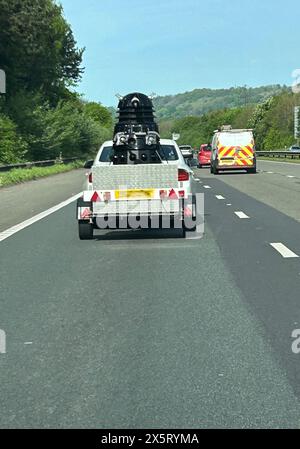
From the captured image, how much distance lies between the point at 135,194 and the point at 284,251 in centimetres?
269

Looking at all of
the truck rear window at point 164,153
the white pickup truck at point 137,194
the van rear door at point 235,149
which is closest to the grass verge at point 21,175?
the van rear door at point 235,149

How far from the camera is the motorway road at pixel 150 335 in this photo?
4.66 m

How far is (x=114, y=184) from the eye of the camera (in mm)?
12836

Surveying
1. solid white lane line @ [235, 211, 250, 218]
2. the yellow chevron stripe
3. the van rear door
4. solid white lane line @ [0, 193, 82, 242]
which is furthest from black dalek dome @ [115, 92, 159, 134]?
the yellow chevron stripe

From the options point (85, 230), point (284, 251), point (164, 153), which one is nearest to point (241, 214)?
point (164, 153)

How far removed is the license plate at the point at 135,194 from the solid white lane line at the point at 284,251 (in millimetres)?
2067

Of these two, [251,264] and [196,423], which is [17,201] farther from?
[196,423]

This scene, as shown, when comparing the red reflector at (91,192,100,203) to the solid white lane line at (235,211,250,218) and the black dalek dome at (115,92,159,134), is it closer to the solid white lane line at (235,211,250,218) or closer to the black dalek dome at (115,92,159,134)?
the solid white lane line at (235,211,250,218)

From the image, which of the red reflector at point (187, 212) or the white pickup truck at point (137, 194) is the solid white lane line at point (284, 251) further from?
the white pickup truck at point (137, 194)

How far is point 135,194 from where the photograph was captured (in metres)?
12.8

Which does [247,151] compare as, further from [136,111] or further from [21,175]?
[136,111]

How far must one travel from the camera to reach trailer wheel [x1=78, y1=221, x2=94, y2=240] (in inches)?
520

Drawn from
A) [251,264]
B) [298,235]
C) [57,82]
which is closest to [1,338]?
[251,264]

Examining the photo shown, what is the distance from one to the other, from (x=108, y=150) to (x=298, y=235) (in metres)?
3.83
